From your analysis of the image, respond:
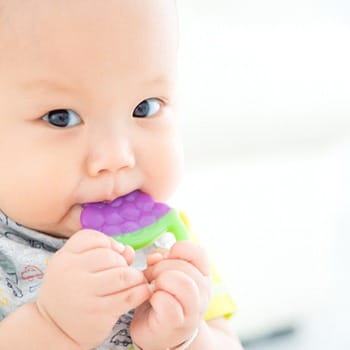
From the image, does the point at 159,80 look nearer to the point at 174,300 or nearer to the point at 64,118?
the point at 64,118

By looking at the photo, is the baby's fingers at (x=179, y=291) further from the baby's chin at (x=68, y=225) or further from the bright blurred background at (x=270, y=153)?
the bright blurred background at (x=270, y=153)

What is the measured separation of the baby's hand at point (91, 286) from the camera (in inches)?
23.5

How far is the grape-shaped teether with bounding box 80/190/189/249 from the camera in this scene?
2.24ft

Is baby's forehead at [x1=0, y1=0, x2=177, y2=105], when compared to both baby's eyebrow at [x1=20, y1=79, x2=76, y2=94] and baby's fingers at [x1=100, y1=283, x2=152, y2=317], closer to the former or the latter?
baby's eyebrow at [x1=20, y1=79, x2=76, y2=94]

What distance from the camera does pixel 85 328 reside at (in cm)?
61

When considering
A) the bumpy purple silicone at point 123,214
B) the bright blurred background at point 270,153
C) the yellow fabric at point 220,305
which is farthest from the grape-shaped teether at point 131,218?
the bright blurred background at point 270,153

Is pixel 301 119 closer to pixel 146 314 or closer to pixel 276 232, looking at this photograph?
pixel 276 232

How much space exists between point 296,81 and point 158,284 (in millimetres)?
696

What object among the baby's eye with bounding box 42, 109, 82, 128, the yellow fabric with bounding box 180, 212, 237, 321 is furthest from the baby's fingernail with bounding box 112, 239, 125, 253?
the yellow fabric with bounding box 180, 212, 237, 321

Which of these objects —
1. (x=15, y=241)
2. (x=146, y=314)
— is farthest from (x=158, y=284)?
(x=15, y=241)

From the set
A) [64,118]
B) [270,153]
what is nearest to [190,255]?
[64,118]

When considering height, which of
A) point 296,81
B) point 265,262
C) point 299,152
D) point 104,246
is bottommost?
point 265,262

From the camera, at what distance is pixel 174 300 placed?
61cm

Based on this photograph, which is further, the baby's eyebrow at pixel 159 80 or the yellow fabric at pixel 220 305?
the yellow fabric at pixel 220 305
